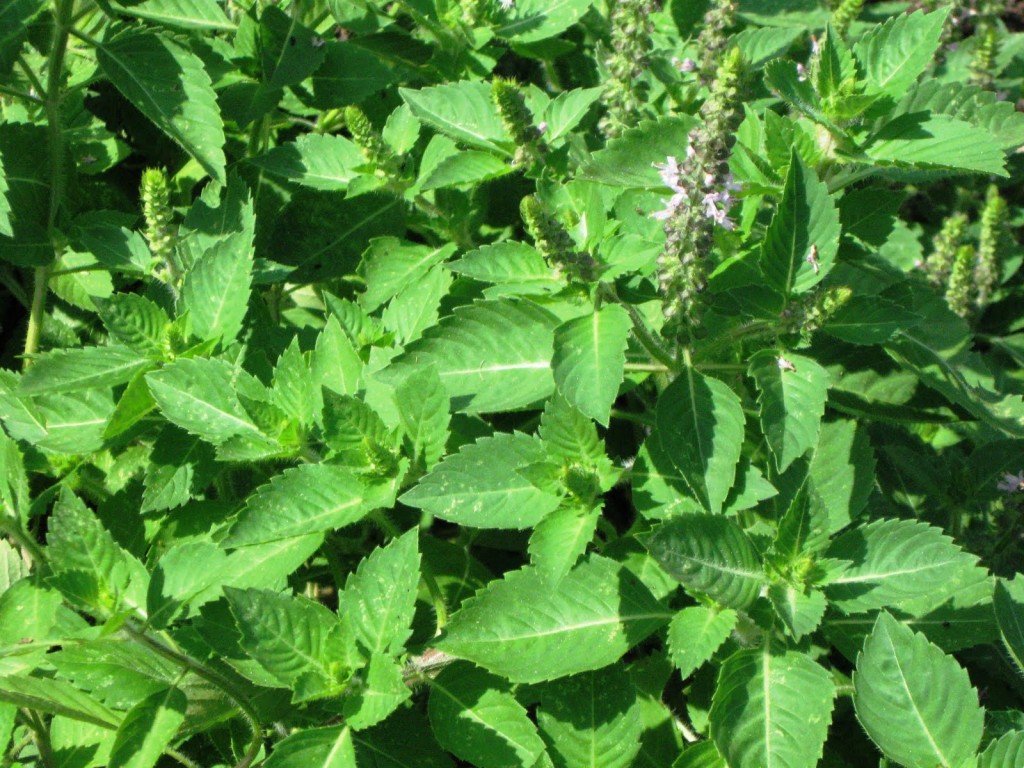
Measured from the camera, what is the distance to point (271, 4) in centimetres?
374

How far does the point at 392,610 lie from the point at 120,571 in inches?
30.3

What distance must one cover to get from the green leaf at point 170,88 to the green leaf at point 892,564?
216 centimetres

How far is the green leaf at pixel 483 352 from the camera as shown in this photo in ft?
9.05

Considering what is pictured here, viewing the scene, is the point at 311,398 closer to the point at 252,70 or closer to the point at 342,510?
the point at 342,510

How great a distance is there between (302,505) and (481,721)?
73 cm

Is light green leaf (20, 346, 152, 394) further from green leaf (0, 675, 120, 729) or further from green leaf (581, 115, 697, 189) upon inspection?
green leaf (581, 115, 697, 189)

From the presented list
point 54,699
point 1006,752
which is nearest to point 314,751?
point 54,699

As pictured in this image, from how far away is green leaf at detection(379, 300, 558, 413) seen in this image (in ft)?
9.05

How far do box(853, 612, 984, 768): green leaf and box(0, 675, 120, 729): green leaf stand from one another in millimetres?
1997

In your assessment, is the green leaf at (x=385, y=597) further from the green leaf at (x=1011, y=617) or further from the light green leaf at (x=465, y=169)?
the green leaf at (x=1011, y=617)

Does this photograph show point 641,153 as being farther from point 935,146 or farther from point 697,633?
point 697,633

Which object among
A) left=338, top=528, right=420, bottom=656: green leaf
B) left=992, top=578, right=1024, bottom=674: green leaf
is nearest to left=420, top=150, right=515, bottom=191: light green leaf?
left=338, top=528, right=420, bottom=656: green leaf

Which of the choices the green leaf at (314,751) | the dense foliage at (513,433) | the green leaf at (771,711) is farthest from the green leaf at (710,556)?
the green leaf at (314,751)

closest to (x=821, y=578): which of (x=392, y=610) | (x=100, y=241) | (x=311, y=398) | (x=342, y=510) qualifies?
(x=392, y=610)
